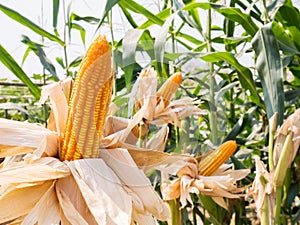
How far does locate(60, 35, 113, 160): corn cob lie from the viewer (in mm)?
289

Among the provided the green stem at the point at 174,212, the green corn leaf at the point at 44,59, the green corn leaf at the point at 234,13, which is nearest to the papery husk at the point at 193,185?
the green stem at the point at 174,212

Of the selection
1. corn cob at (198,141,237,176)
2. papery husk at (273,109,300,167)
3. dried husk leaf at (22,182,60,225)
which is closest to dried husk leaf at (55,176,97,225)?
dried husk leaf at (22,182,60,225)

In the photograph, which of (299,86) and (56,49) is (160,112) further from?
(299,86)

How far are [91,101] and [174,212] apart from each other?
25 centimetres

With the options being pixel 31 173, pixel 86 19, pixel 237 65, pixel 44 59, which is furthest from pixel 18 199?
pixel 86 19

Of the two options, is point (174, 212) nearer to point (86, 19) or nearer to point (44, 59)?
point (44, 59)

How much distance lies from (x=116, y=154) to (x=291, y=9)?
31.0 inches

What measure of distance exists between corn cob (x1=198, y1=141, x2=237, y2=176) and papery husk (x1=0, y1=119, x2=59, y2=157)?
0.47 feet

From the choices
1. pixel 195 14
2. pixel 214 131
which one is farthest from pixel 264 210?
pixel 195 14

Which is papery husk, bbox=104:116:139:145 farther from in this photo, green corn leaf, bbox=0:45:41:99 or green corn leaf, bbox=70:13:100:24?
green corn leaf, bbox=70:13:100:24

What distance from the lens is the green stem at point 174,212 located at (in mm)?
494

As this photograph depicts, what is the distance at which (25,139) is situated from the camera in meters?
0.32

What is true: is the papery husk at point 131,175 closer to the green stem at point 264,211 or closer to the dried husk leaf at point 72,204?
the dried husk leaf at point 72,204

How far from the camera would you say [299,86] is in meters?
1.18
